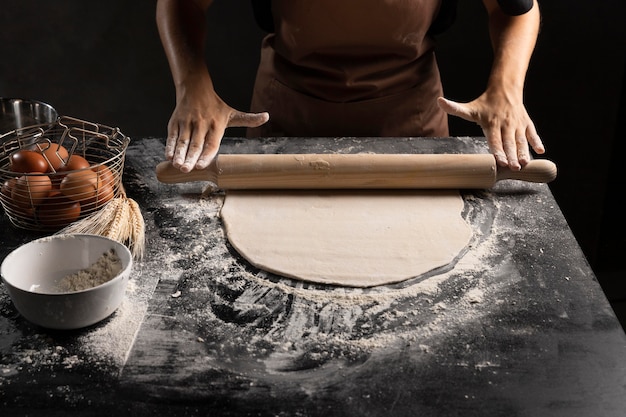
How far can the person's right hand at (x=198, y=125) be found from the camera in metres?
1.62

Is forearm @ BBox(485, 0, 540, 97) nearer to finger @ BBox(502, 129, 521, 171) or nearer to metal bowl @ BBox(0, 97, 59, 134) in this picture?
finger @ BBox(502, 129, 521, 171)

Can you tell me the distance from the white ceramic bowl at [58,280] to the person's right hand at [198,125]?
395mm

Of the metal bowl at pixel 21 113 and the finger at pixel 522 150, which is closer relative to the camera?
the finger at pixel 522 150

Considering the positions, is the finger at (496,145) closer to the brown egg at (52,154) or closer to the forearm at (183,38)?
the forearm at (183,38)

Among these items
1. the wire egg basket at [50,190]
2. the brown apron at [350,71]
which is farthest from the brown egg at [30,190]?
the brown apron at [350,71]

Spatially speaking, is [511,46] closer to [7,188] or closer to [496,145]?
[496,145]

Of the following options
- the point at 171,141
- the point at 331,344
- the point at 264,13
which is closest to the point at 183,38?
the point at 264,13

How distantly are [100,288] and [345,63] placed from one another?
113 cm

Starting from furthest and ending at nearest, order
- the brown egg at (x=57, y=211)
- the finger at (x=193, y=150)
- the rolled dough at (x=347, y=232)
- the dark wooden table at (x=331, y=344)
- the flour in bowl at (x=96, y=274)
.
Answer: the finger at (x=193, y=150) → the brown egg at (x=57, y=211) → the rolled dough at (x=347, y=232) → the flour in bowl at (x=96, y=274) → the dark wooden table at (x=331, y=344)

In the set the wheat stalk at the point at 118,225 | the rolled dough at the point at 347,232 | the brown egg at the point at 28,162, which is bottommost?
the rolled dough at the point at 347,232

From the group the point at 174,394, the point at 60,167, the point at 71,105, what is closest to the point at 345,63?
the point at 60,167

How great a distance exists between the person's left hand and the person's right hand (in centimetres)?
53

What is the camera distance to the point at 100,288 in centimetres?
110

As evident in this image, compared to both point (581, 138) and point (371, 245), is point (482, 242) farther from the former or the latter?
point (581, 138)
